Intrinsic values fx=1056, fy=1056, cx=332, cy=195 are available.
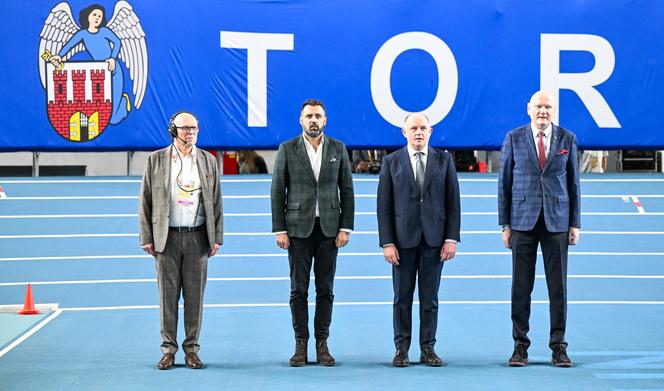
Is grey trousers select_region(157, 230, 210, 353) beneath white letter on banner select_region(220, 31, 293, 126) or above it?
beneath

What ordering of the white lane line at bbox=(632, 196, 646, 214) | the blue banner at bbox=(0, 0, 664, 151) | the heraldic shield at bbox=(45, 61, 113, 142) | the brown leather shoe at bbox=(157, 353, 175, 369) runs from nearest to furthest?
the brown leather shoe at bbox=(157, 353, 175, 369) < the heraldic shield at bbox=(45, 61, 113, 142) < the blue banner at bbox=(0, 0, 664, 151) < the white lane line at bbox=(632, 196, 646, 214)

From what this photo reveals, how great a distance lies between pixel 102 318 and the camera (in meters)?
7.93

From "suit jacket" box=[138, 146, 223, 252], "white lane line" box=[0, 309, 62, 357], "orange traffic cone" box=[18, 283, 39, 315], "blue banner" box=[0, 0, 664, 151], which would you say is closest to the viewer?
"suit jacket" box=[138, 146, 223, 252]

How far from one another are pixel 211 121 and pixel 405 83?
163 cm

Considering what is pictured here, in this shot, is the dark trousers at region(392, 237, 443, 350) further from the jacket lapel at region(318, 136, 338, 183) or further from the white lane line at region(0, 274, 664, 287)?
the white lane line at region(0, 274, 664, 287)

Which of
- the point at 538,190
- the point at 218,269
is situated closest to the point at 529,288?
the point at 538,190

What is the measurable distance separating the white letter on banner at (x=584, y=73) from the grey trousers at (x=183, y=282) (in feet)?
12.5

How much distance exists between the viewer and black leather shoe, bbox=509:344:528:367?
603 cm

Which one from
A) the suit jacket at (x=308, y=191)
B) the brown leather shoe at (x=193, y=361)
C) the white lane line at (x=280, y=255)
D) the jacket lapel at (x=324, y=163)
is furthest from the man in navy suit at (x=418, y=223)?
the white lane line at (x=280, y=255)

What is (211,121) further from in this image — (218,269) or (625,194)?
(625,194)

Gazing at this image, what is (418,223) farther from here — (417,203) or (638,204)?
(638,204)

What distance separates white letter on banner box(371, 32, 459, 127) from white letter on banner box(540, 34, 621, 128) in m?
0.78

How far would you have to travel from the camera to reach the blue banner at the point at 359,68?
28.2 feet

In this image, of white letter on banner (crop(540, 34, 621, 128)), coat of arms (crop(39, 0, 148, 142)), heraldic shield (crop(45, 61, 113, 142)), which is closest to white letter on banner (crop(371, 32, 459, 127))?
white letter on banner (crop(540, 34, 621, 128))
